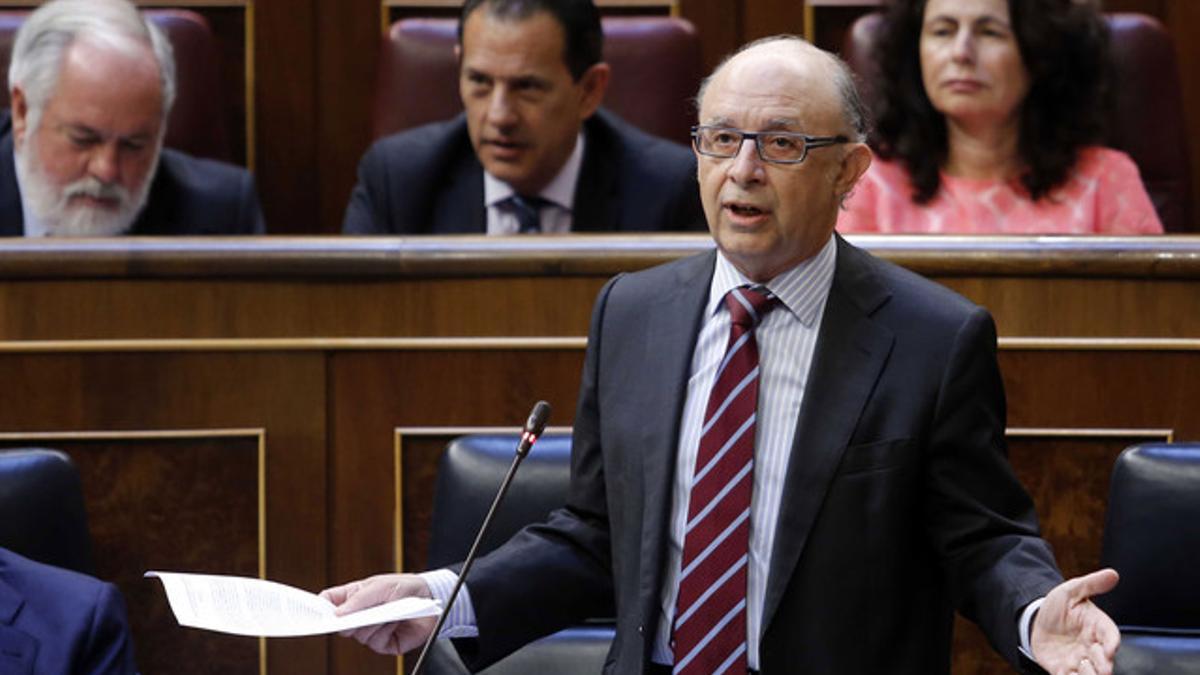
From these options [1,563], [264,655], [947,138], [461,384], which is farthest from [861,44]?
[1,563]

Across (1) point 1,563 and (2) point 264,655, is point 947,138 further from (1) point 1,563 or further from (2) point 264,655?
(1) point 1,563

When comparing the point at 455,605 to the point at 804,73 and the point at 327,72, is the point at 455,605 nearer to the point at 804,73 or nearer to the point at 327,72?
the point at 804,73

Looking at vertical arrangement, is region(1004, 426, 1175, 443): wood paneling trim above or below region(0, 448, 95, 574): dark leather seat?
above

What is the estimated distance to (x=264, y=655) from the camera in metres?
1.24

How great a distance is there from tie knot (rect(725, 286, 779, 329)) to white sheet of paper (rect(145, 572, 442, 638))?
7.9 inches

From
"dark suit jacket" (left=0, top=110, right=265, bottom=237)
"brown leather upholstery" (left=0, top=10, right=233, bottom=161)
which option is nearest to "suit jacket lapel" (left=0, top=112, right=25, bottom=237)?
"dark suit jacket" (left=0, top=110, right=265, bottom=237)

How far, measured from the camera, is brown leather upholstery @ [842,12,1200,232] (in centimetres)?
167

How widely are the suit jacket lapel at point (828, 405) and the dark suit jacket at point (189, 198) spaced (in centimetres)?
80

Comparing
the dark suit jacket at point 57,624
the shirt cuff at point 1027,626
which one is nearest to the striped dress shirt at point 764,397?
the shirt cuff at point 1027,626

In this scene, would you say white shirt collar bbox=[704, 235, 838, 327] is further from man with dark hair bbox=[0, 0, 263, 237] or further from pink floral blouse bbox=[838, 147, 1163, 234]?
man with dark hair bbox=[0, 0, 263, 237]

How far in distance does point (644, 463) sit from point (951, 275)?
0.37 metres

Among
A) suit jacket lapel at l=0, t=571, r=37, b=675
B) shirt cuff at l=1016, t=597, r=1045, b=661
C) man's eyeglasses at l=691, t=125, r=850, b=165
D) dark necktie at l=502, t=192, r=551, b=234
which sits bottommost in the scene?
suit jacket lapel at l=0, t=571, r=37, b=675

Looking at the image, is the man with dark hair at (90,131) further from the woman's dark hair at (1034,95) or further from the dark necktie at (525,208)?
the woman's dark hair at (1034,95)

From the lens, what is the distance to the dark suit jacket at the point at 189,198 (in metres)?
1.60
